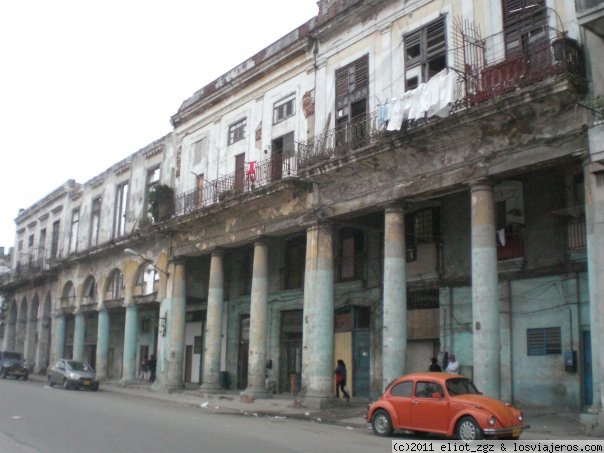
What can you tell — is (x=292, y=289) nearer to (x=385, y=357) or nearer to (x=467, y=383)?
(x=385, y=357)

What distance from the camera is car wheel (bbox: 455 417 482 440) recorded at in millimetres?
12320

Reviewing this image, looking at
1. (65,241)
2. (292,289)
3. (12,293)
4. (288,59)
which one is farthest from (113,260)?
(12,293)

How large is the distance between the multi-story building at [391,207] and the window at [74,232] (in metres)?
10.3

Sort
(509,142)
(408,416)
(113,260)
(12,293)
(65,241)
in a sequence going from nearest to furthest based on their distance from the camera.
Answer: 1. (408,416)
2. (509,142)
3. (113,260)
4. (65,241)
5. (12,293)

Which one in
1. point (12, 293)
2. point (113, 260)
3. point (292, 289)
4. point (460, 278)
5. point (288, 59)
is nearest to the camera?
point (460, 278)

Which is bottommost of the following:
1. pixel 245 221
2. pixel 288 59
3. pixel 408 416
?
pixel 408 416

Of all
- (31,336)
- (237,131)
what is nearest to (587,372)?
(237,131)

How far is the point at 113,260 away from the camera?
37812 mm

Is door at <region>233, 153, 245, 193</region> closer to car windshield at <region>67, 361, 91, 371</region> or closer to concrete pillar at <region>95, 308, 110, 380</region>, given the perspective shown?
car windshield at <region>67, 361, 91, 371</region>

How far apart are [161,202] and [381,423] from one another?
20.7 meters

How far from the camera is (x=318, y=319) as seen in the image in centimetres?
2195

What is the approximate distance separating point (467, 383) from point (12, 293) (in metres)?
50.3

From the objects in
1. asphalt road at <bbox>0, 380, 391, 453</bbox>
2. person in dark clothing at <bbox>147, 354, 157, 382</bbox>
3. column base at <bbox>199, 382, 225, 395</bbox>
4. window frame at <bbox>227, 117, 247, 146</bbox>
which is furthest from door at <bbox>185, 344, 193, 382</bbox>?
asphalt road at <bbox>0, 380, 391, 453</bbox>

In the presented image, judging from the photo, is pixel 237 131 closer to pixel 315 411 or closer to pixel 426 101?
pixel 426 101
